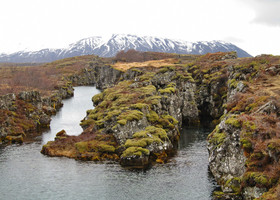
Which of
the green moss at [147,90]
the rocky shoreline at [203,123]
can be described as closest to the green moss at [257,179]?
the rocky shoreline at [203,123]

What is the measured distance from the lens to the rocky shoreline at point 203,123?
134 feet

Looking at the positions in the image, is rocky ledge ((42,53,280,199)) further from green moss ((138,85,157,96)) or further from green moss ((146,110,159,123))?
green moss ((146,110,159,123))

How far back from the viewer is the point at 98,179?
5072cm

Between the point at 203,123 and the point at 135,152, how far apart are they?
169 feet

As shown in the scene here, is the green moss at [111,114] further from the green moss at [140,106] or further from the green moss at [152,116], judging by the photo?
the green moss at [152,116]

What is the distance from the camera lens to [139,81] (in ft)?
378

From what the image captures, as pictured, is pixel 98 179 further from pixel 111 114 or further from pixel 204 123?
pixel 204 123

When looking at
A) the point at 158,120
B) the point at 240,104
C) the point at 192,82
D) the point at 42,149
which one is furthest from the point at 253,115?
A: the point at 192,82

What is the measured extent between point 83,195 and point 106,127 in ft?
101

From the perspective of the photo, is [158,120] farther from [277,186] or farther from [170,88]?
[277,186]

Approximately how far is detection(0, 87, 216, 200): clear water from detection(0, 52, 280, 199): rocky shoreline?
3412 millimetres

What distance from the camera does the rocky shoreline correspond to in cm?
4081

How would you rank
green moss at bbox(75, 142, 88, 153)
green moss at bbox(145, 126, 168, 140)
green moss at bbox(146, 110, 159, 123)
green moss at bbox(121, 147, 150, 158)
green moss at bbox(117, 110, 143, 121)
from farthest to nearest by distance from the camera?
green moss at bbox(146, 110, 159, 123) < green moss at bbox(117, 110, 143, 121) < green moss at bbox(145, 126, 168, 140) < green moss at bbox(75, 142, 88, 153) < green moss at bbox(121, 147, 150, 158)

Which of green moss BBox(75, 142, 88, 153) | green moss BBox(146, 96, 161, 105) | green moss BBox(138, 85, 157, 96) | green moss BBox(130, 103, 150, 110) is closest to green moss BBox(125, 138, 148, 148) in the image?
green moss BBox(75, 142, 88, 153)
